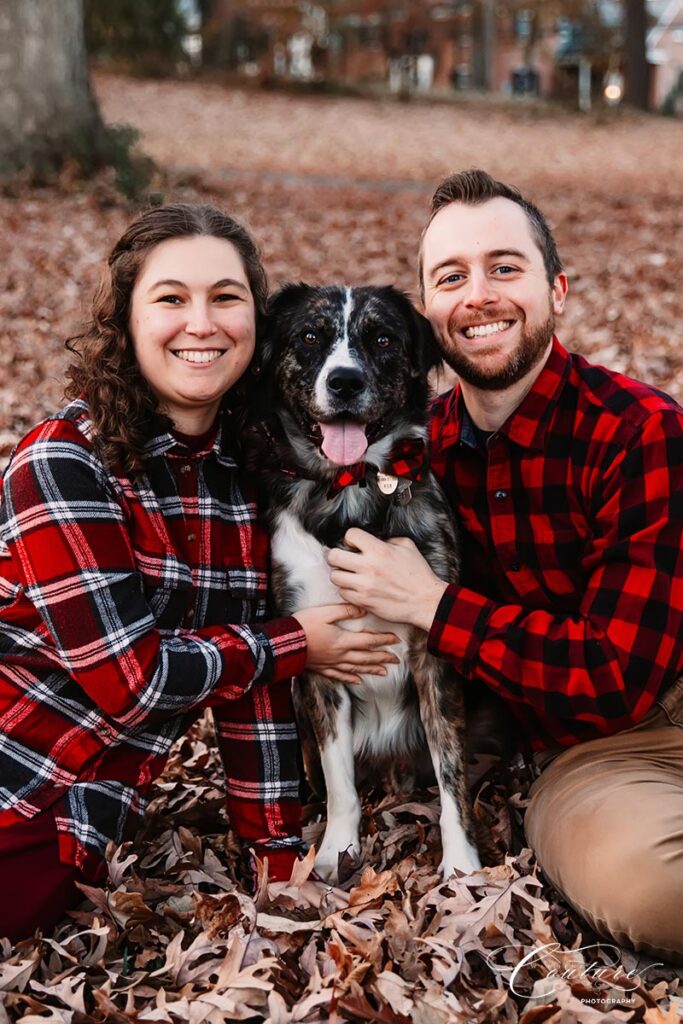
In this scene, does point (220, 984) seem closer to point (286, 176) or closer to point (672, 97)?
point (286, 176)

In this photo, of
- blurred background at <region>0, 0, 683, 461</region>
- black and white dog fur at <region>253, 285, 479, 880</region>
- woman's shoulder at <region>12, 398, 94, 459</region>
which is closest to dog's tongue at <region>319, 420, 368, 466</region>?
black and white dog fur at <region>253, 285, 479, 880</region>

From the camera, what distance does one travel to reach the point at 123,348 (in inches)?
110

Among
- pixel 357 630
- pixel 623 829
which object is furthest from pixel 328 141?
pixel 623 829

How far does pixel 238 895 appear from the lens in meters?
2.71

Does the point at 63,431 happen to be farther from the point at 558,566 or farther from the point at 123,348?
the point at 558,566

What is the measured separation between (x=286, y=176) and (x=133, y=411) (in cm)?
1397

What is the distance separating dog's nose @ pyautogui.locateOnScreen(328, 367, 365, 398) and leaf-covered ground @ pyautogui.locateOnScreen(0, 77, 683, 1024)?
1273 mm

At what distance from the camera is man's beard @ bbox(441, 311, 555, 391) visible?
2.97 m

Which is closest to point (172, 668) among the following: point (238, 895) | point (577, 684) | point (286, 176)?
point (238, 895)

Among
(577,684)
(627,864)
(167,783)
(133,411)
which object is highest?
(133,411)

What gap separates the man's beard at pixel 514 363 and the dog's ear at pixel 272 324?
0.53m

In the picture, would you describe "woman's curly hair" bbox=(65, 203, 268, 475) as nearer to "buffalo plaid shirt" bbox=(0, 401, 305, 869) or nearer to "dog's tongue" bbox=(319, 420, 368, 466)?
"buffalo plaid shirt" bbox=(0, 401, 305, 869)

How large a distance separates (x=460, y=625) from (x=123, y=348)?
3.76 ft

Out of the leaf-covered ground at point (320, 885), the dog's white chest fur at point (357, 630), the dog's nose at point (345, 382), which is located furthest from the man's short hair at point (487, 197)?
the leaf-covered ground at point (320, 885)
